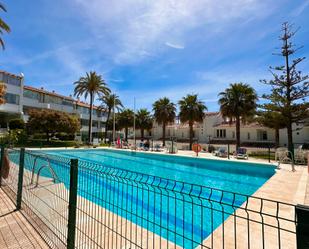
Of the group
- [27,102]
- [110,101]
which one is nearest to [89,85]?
[110,101]

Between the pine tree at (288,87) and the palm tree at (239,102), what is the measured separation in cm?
244

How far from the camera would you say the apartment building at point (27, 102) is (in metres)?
33.6

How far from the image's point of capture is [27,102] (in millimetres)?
38188

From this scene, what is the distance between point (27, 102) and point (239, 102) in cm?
3595

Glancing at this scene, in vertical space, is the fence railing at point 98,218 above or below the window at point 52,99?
below

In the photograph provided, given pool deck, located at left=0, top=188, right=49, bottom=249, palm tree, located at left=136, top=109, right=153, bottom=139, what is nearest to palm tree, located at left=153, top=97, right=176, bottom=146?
palm tree, located at left=136, top=109, right=153, bottom=139

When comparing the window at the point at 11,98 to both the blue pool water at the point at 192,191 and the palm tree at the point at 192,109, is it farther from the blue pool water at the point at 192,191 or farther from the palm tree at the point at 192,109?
the palm tree at the point at 192,109

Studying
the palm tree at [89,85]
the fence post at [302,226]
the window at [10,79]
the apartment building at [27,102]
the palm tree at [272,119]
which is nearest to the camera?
the fence post at [302,226]

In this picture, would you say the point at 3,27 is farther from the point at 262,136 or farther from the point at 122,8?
the point at 262,136

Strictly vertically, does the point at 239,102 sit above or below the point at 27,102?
below

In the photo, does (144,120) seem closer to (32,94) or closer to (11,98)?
(32,94)

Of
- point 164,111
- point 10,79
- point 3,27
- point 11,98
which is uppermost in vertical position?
point 10,79

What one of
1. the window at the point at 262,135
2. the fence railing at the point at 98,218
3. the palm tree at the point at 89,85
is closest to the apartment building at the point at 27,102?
the palm tree at the point at 89,85

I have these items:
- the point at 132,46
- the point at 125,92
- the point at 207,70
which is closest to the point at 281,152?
the point at 207,70
